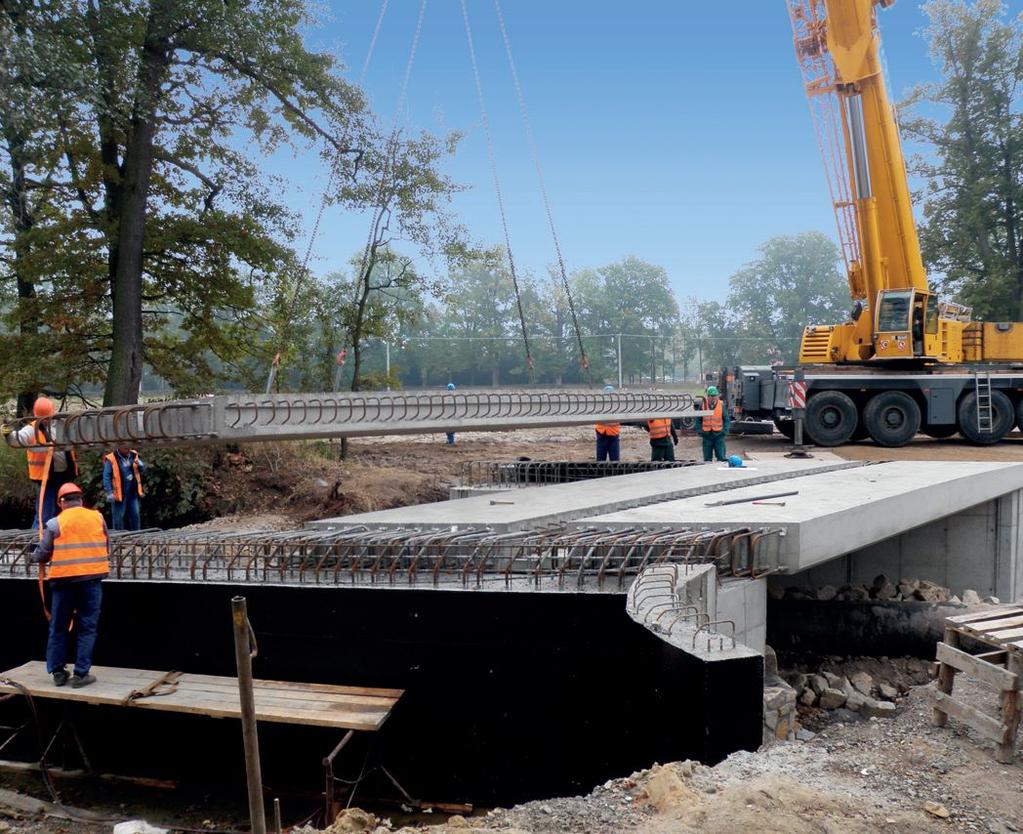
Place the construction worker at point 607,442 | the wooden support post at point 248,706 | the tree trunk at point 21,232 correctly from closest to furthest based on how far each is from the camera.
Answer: the wooden support post at point 248,706
the construction worker at point 607,442
the tree trunk at point 21,232

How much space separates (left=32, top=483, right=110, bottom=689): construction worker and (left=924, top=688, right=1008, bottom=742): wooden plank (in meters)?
6.12

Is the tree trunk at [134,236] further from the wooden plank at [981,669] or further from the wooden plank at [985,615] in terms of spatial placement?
the wooden plank at [981,669]

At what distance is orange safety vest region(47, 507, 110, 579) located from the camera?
645cm

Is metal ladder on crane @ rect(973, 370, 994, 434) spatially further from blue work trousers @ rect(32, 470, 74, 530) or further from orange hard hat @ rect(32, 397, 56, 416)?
orange hard hat @ rect(32, 397, 56, 416)

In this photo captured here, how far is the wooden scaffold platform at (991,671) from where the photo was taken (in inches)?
204

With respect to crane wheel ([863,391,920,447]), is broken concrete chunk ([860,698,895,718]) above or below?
below

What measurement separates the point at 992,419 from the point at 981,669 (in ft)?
54.9

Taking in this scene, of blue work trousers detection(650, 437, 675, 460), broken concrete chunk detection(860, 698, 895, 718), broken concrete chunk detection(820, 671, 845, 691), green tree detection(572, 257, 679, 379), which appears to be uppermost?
green tree detection(572, 257, 679, 379)

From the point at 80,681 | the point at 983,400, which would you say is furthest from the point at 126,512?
the point at 983,400

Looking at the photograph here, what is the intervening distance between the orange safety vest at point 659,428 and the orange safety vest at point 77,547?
1018 cm

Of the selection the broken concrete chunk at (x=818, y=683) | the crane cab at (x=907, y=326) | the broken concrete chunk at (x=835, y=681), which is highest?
the crane cab at (x=907, y=326)

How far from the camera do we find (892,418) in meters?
19.8

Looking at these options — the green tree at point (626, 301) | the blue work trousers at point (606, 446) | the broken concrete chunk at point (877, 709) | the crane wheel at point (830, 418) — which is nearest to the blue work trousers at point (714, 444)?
the blue work trousers at point (606, 446)

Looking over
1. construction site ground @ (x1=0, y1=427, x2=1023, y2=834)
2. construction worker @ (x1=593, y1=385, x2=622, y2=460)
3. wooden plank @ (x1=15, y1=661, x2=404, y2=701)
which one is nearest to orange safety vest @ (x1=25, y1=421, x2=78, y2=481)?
wooden plank @ (x1=15, y1=661, x2=404, y2=701)
